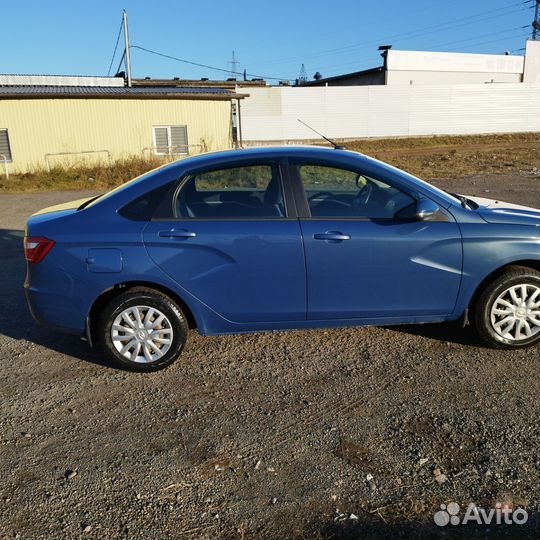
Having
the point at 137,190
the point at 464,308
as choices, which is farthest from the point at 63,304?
the point at 464,308

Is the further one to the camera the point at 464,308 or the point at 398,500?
the point at 464,308

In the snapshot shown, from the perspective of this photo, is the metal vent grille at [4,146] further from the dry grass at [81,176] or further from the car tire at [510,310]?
the car tire at [510,310]

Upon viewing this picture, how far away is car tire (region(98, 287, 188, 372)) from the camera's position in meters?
3.83

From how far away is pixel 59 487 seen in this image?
2.73 metres

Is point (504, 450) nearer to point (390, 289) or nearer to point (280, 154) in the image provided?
point (390, 289)

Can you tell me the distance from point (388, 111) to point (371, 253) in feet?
112

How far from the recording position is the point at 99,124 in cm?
2005

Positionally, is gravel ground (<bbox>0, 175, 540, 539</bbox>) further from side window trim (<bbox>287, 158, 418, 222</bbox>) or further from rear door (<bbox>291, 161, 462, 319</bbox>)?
side window trim (<bbox>287, 158, 418, 222</bbox>)

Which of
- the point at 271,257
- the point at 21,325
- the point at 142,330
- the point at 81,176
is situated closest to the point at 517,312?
the point at 271,257

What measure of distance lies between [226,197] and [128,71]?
102 feet

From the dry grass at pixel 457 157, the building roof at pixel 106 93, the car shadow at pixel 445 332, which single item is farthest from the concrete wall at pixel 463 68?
the car shadow at pixel 445 332

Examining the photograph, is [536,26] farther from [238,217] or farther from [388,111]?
[238,217]

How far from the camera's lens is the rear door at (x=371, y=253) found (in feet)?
12.5

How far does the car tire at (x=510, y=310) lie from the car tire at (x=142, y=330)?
2.32 meters
